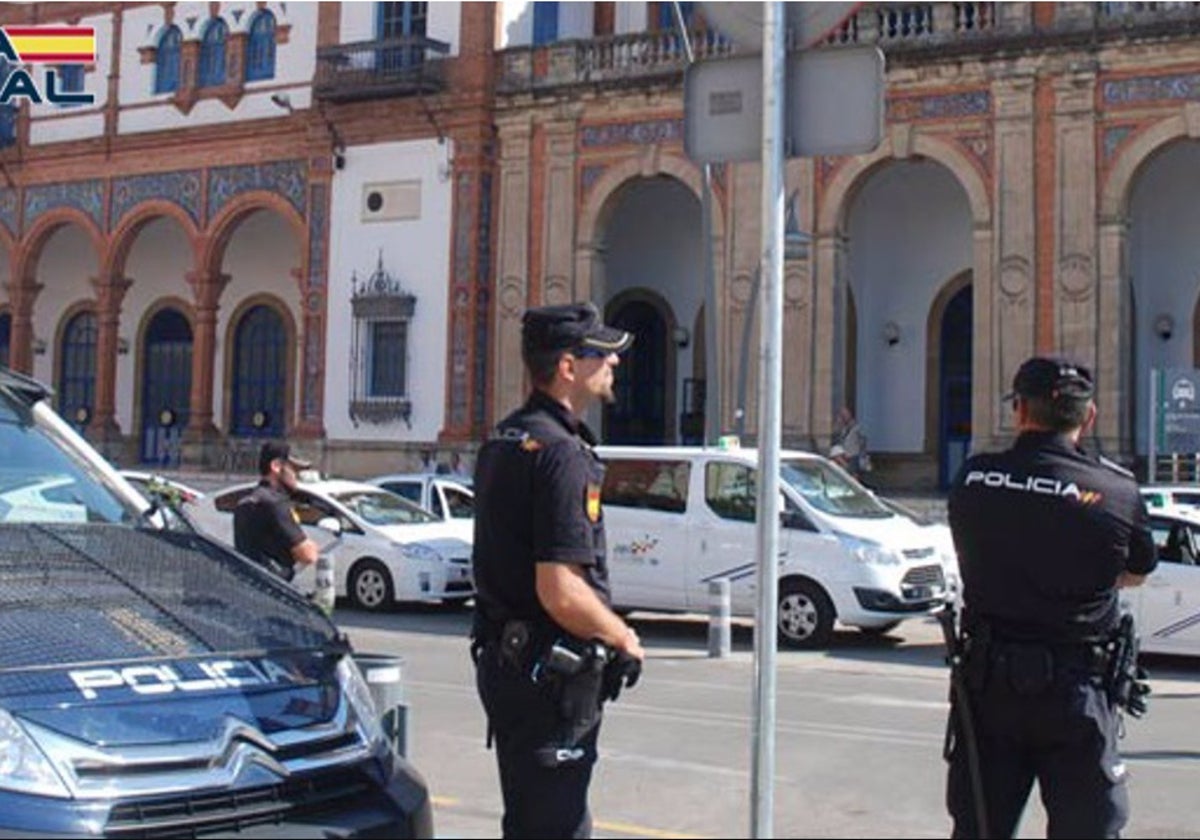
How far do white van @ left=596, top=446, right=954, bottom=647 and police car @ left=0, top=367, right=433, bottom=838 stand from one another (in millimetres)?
9814

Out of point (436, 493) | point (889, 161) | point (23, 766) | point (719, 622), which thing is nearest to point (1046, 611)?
point (23, 766)

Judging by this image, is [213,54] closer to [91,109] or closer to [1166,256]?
[91,109]

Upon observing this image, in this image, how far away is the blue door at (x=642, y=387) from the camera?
31688 mm

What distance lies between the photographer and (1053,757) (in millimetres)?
4574

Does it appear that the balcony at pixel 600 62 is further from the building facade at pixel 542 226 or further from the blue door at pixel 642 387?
the blue door at pixel 642 387

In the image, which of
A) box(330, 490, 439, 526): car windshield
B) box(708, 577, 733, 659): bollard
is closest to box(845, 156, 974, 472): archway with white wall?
box(330, 490, 439, 526): car windshield

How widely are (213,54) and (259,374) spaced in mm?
7008

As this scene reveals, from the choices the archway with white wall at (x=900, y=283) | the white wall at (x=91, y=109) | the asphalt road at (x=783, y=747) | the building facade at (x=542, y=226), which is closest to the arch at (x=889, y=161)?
the building facade at (x=542, y=226)

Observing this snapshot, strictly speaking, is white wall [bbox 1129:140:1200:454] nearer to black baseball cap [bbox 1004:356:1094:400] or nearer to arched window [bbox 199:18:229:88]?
arched window [bbox 199:18:229:88]

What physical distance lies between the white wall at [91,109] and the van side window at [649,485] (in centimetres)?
2367

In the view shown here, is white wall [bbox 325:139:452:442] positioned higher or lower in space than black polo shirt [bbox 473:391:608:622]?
higher

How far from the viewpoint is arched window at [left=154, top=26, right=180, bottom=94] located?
3509 centimetres

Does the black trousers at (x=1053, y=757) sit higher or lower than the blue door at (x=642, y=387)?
lower

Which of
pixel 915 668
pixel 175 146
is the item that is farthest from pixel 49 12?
pixel 915 668
